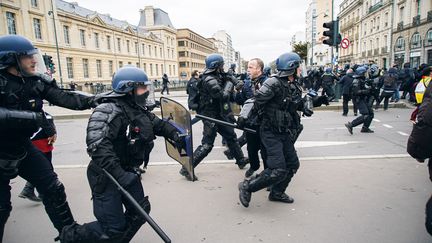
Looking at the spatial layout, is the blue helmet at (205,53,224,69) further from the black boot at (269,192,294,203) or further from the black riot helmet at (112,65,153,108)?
the black riot helmet at (112,65,153,108)

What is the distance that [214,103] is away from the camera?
15.8ft

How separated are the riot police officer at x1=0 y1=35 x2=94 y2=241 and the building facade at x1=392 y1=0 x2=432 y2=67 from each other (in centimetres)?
3182

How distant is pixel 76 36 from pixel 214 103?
1623 inches

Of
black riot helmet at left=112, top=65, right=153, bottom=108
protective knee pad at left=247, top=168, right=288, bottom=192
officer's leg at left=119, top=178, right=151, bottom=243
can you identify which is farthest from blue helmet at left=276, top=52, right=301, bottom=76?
officer's leg at left=119, top=178, right=151, bottom=243

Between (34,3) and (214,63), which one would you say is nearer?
(214,63)

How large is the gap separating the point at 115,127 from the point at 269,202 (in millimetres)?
2248

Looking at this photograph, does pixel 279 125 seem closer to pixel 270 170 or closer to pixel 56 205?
pixel 270 170

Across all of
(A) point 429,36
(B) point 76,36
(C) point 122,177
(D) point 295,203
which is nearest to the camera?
(C) point 122,177

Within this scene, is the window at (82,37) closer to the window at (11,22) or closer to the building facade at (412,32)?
the window at (11,22)

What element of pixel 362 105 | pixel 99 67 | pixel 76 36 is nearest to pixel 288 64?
pixel 362 105

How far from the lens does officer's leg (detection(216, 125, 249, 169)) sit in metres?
4.80

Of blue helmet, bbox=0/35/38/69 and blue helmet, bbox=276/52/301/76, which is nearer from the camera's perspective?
blue helmet, bbox=0/35/38/69

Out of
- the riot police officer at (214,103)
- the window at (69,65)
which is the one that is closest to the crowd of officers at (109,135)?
the riot police officer at (214,103)

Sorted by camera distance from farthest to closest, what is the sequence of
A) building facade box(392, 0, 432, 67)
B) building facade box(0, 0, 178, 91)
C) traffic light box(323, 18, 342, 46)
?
1. building facade box(0, 0, 178, 91)
2. building facade box(392, 0, 432, 67)
3. traffic light box(323, 18, 342, 46)
